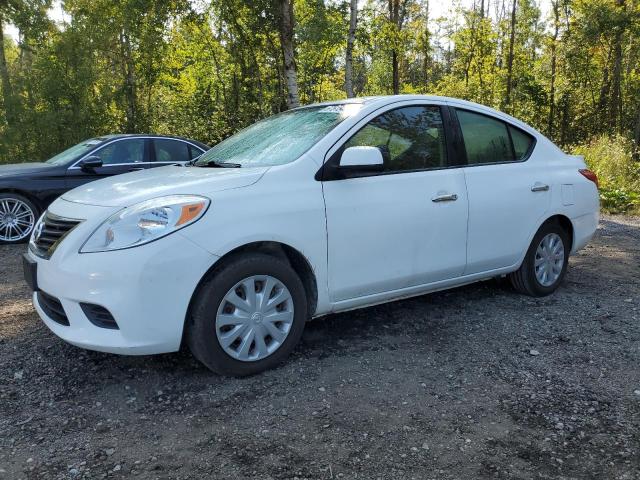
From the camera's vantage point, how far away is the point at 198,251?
2.98 m

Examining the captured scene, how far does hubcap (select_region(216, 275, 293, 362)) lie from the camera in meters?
3.16

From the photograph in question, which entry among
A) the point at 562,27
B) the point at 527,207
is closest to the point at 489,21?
the point at 562,27

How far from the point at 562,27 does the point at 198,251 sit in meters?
24.6

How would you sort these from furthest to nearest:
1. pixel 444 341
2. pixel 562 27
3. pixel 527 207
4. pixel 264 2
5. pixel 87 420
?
pixel 562 27 < pixel 264 2 < pixel 527 207 < pixel 444 341 < pixel 87 420

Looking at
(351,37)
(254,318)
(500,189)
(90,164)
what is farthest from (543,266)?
(351,37)

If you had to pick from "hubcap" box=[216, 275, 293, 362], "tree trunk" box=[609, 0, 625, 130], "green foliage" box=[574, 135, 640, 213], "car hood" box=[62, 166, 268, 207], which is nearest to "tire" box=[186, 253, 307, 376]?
"hubcap" box=[216, 275, 293, 362]

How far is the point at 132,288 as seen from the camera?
2.87 metres

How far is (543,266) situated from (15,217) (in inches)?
274

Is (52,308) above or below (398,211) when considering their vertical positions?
below

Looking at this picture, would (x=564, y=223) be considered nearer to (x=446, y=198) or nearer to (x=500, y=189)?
(x=500, y=189)

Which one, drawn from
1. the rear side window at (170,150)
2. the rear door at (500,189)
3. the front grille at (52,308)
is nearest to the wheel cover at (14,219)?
the rear side window at (170,150)

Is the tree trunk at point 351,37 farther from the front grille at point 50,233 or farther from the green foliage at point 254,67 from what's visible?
the front grille at point 50,233

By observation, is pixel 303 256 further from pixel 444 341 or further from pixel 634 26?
pixel 634 26

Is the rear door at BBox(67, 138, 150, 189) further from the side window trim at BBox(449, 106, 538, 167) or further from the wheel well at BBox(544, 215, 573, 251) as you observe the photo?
the wheel well at BBox(544, 215, 573, 251)
